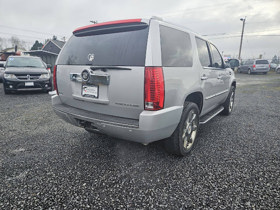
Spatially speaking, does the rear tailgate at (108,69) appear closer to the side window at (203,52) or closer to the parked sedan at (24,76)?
the side window at (203,52)

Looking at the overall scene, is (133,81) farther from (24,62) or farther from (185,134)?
(24,62)

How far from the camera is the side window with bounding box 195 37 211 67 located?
9.33ft

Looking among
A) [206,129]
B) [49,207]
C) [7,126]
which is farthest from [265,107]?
[7,126]

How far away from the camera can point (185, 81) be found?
7.39 feet

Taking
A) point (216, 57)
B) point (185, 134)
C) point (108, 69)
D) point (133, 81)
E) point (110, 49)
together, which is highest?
point (216, 57)

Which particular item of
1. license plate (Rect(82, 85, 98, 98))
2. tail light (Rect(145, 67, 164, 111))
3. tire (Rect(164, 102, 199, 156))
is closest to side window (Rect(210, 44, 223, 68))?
tire (Rect(164, 102, 199, 156))

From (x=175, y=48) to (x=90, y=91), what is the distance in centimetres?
122

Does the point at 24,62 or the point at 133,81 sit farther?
the point at 24,62

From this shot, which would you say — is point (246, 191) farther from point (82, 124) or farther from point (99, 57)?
point (99, 57)

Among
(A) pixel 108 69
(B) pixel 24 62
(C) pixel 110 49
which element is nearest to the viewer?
(A) pixel 108 69

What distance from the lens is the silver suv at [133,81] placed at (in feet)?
6.08

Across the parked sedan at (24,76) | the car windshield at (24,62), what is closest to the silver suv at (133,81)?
the parked sedan at (24,76)

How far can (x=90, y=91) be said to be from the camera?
2.18 metres

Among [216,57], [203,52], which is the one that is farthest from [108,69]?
[216,57]
